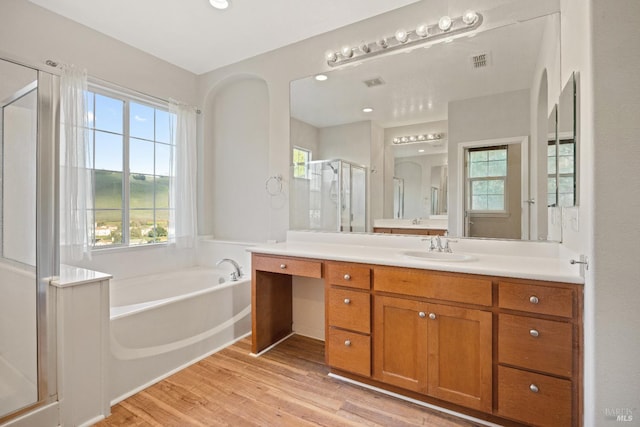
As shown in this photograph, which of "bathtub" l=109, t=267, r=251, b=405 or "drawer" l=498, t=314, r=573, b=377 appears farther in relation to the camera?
"bathtub" l=109, t=267, r=251, b=405

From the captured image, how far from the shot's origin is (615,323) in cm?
117

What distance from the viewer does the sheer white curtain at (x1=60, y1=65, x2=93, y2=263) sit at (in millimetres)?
2305

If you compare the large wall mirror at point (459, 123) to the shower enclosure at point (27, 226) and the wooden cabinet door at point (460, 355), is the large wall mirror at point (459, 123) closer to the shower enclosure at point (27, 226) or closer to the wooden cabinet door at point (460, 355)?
the wooden cabinet door at point (460, 355)

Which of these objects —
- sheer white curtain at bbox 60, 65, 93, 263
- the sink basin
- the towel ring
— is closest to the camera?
the sink basin

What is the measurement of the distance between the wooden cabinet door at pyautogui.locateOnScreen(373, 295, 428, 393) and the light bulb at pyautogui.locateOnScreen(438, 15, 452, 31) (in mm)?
1786

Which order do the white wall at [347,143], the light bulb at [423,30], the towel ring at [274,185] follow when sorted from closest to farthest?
the light bulb at [423,30] → the white wall at [347,143] → the towel ring at [274,185]

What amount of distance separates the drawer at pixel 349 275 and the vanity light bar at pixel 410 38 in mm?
1630

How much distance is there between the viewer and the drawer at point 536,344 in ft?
4.42

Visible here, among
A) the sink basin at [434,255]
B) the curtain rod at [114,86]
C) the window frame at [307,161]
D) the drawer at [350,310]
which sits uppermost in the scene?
the curtain rod at [114,86]

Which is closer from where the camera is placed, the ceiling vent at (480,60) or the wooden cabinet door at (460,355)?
the wooden cabinet door at (460,355)

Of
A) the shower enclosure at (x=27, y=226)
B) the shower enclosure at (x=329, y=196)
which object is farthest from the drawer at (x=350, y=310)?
the shower enclosure at (x=27, y=226)

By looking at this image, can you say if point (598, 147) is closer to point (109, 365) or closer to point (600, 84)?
point (600, 84)

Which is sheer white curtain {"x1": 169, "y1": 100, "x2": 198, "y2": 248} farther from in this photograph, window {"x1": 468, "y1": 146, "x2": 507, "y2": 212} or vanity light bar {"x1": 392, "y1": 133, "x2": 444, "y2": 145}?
window {"x1": 468, "y1": 146, "x2": 507, "y2": 212}

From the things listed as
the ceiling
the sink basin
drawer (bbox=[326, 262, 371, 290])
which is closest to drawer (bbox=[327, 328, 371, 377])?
drawer (bbox=[326, 262, 371, 290])
